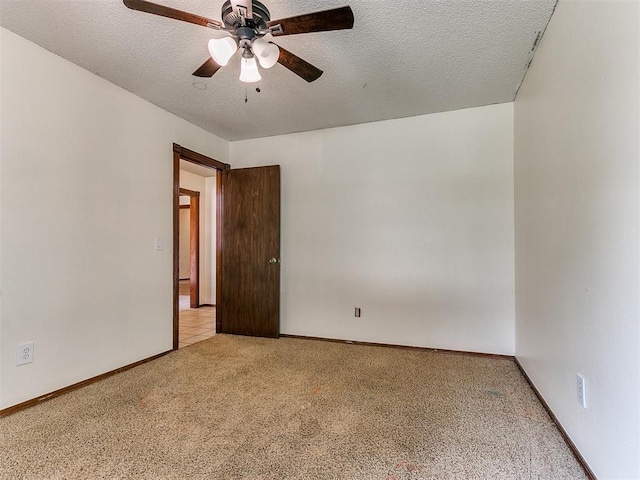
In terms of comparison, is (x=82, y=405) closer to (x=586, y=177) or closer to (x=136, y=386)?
(x=136, y=386)

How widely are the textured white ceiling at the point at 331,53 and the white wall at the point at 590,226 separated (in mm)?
338

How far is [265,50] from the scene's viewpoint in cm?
162

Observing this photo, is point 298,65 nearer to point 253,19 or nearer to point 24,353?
point 253,19

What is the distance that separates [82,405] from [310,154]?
305cm

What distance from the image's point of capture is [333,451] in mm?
1649

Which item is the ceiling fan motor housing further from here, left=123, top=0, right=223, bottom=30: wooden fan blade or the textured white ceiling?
the textured white ceiling

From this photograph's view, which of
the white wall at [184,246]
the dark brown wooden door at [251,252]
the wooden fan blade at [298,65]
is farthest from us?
the white wall at [184,246]

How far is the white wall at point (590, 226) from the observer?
1185 mm

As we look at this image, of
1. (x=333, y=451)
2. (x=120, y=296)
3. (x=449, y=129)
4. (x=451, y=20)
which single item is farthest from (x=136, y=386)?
(x=449, y=129)

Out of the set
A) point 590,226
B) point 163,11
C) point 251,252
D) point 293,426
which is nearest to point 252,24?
point 163,11

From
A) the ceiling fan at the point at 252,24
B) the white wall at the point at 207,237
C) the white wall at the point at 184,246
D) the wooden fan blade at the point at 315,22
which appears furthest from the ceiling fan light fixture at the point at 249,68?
the white wall at the point at 184,246

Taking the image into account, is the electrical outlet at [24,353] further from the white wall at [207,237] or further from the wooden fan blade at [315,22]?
the white wall at [207,237]

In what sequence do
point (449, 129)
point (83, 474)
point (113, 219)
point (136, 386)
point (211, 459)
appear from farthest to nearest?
point (449, 129) < point (113, 219) < point (136, 386) < point (211, 459) < point (83, 474)

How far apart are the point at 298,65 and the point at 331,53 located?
20.9 inches
